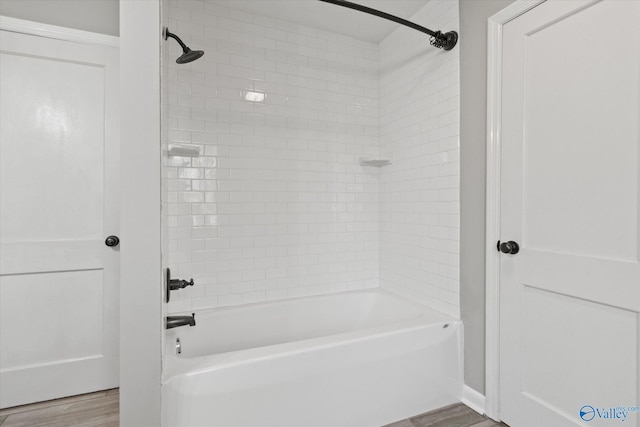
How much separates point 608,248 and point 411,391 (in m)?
1.20

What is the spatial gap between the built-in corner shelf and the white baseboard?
65.9 inches

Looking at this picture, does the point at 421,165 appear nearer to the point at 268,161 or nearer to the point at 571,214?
the point at 571,214

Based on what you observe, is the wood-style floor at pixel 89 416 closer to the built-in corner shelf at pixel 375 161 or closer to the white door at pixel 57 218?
the white door at pixel 57 218

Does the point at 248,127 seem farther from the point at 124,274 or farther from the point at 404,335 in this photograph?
the point at 404,335

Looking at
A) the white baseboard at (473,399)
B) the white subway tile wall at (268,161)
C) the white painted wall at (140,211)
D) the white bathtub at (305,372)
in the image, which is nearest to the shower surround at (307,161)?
the white subway tile wall at (268,161)

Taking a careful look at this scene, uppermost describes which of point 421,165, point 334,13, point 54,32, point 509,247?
point 334,13

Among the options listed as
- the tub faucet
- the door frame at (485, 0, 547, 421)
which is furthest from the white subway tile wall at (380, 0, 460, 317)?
the tub faucet

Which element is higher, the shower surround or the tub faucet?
the shower surround

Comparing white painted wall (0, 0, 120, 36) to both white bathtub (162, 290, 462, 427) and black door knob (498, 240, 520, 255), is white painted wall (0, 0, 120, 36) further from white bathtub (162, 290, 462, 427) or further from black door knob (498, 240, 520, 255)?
black door knob (498, 240, 520, 255)

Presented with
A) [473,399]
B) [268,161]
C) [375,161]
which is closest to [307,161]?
[268,161]

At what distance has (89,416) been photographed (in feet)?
5.96

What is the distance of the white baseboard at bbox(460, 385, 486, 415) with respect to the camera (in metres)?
1.84

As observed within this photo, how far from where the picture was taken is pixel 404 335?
5.85ft

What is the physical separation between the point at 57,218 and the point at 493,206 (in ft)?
8.74
